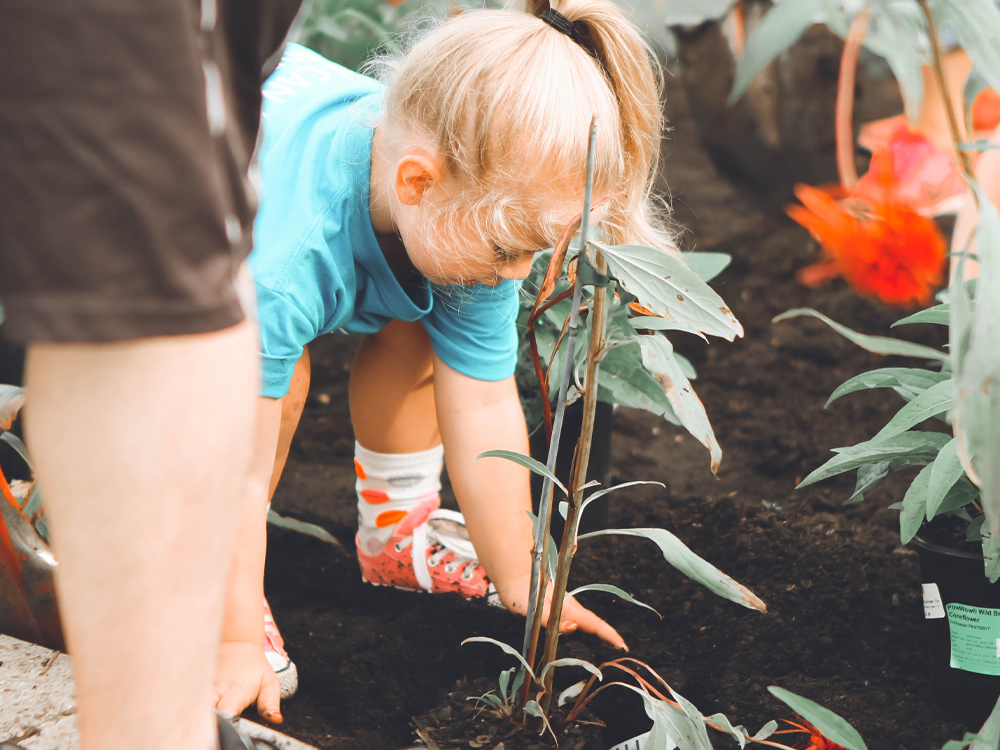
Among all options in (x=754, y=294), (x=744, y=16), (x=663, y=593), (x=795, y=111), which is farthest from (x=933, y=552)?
(x=744, y=16)

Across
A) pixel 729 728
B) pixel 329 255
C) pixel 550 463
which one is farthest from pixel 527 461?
pixel 329 255

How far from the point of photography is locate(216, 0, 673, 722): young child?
898 millimetres

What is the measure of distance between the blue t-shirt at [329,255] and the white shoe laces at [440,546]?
0.95ft

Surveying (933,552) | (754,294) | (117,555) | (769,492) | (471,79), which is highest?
(471,79)

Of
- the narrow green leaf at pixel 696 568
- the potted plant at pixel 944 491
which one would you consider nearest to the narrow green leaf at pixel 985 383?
the potted plant at pixel 944 491

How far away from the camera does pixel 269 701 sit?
91 centimetres

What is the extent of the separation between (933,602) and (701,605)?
30 centimetres

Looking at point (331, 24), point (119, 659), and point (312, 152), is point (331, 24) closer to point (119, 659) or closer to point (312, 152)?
point (312, 152)

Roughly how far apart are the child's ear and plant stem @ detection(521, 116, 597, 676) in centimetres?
20

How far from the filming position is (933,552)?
0.93 metres

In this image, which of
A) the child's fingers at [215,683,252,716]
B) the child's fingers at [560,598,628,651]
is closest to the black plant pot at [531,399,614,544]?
the child's fingers at [560,598,628,651]

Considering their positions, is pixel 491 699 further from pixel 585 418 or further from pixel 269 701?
pixel 585 418

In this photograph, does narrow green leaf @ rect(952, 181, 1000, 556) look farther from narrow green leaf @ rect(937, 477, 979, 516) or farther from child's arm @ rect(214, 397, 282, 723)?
child's arm @ rect(214, 397, 282, 723)

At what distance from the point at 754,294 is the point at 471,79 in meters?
1.61
